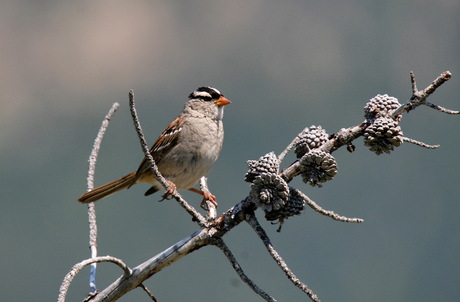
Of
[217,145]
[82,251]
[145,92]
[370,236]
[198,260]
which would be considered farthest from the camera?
[145,92]

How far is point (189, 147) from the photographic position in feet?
20.4

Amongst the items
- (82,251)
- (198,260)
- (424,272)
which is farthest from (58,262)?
(424,272)

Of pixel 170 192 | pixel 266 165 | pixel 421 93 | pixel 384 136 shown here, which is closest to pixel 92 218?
pixel 170 192

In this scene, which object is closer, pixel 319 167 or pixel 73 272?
pixel 73 272

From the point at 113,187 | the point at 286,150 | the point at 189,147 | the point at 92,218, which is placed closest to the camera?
the point at 286,150

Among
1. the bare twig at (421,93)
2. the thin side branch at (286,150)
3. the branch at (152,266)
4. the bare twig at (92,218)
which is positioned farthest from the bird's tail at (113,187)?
the bare twig at (421,93)

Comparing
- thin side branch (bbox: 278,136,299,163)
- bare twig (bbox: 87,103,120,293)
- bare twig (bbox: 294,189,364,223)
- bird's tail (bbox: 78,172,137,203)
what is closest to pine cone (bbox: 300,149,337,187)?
bare twig (bbox: 294,189,364,223)

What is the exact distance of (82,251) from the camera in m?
53.1

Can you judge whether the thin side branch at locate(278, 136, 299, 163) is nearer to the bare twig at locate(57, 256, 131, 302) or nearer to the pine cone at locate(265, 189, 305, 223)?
the pine cone at locate(265, 189, 305, 223)

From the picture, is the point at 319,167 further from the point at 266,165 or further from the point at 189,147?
the point at 189,147

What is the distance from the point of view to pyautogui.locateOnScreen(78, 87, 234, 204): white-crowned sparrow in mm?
6109

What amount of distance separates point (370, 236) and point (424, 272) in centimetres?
544

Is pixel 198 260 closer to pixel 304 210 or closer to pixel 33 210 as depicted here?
pixel 33 210

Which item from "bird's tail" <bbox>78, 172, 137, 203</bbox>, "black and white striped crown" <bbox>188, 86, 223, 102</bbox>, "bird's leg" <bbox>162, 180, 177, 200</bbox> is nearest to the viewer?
"bird's leg" <bbox>162, 180, 177, 200</bbox>
